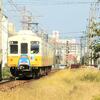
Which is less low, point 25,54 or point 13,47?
point 13,47

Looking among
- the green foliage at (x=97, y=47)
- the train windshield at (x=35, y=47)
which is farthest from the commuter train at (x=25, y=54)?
the green foliage at (x=97, y=47)

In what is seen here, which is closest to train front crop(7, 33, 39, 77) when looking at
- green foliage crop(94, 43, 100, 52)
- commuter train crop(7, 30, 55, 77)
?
commuter train crop(7, 30, 55, 77)

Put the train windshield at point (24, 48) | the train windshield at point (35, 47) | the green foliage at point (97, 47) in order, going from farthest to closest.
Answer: the train windshield at point (35, 47) → the train windshield at point (24, 48) → the green foliage at point (97, 47)

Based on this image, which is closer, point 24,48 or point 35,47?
point 24,48

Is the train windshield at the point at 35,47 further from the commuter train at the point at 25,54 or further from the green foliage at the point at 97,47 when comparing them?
the green foliage at the point at 97,47

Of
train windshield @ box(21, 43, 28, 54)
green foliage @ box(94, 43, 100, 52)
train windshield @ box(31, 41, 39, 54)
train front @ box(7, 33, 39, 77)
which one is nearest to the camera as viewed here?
green foliage @ box(94, 43, 100, 52)

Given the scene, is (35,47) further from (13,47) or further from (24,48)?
(13,47)

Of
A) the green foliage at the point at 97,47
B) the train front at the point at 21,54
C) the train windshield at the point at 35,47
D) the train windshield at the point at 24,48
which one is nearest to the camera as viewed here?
the green foliage at the point at 97,47

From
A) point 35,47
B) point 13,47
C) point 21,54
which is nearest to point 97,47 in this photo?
point 35,47

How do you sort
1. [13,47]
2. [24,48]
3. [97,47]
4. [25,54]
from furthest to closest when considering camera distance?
[13,47]
[24,48]
[25,54]
[97,47]

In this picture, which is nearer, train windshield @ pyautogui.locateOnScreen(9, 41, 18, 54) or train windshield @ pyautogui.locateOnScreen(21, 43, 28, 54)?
train windshield @ pyautogui.locateOnScreen(21, 43, 28, 54)

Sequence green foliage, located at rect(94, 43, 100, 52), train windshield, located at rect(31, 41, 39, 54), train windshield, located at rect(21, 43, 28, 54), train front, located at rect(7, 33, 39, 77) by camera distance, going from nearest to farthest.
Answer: green foliage, located at rect(94, 43, 100, 52) < train front, located at rect(7, 33, 39, 77) < train windshield, located at rect(21, 43, 28, 54) < train windshield, located at rect(31, 41, 39, 54)

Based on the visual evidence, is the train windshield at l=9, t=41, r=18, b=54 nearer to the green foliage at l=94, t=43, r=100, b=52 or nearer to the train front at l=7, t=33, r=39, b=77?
the train front at l=7, t=33, r=39, b=77

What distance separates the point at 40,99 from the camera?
1544cm
